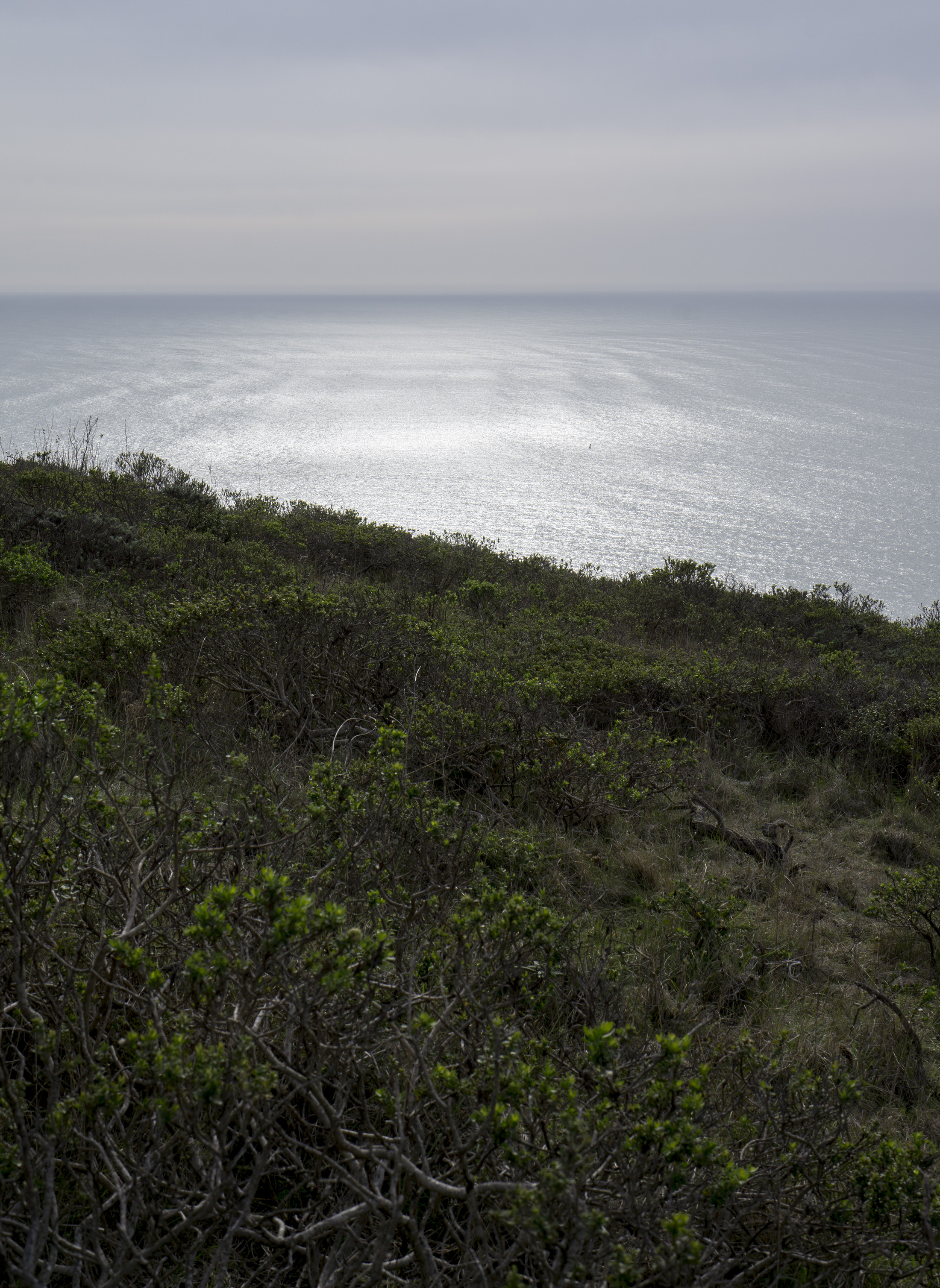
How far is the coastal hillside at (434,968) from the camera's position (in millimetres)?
2076

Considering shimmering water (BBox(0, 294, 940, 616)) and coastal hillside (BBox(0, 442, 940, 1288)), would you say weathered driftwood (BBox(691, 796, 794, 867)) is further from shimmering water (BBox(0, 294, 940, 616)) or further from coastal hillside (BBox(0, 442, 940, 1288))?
shimmering water (BBox(0, 294, 940, 616))

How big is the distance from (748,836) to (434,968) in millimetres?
4335

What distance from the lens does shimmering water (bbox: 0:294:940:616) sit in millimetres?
46594

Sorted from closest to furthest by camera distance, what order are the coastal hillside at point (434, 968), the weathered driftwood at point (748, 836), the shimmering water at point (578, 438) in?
the coastal hillside at point (434, 968)
the weathered driftwood at point (748, 836)
the shimmering water at point (578, 438)

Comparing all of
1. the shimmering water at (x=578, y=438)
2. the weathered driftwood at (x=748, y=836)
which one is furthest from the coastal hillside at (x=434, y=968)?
the shimmering water at (x=578, y=438)

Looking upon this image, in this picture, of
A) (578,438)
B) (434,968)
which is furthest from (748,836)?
(578,438)

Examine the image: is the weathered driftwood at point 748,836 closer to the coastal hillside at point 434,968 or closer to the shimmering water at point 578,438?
the coastal hillside at point 434,968

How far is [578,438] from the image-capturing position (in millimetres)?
69625

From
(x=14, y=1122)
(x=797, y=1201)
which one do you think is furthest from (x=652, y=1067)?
(x=14, y=1122)

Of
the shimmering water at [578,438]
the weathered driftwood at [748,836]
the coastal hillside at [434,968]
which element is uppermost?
the shimmering water at [578,438]

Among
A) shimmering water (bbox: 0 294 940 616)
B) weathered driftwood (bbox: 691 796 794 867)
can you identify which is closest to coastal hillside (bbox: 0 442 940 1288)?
weathered driftwood (bbox: 691 796 794 867)

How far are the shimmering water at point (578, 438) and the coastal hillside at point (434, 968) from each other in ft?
109

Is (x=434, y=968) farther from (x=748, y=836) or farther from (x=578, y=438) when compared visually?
(x=578, y=438)

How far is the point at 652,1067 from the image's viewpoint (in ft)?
7.79
